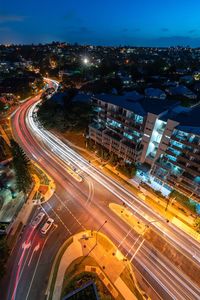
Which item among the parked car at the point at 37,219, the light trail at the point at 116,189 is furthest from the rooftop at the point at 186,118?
the parked car at the point at 37,219

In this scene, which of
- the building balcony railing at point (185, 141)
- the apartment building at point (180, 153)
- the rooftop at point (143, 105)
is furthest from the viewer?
the rooftop at point (143, 105)

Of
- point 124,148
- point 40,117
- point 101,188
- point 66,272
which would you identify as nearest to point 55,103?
point 40,117

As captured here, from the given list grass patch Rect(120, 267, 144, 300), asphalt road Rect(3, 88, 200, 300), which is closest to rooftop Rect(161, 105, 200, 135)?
asphalt road Rect(3, 88, 200, 300)

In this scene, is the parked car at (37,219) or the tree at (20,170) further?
the tree at (20,170)

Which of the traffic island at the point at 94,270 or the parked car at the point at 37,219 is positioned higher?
the parked car at the point at 37,219

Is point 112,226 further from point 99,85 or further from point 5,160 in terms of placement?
point 99,85

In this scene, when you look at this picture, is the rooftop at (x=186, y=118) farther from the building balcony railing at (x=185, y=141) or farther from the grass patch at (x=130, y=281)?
the grass patch at (x=130, y=281)

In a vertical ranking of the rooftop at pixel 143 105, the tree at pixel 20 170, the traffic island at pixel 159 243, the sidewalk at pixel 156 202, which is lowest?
the traffic island at pixel 159 243

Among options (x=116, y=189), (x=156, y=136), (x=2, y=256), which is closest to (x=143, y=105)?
(x=156, y=136)
